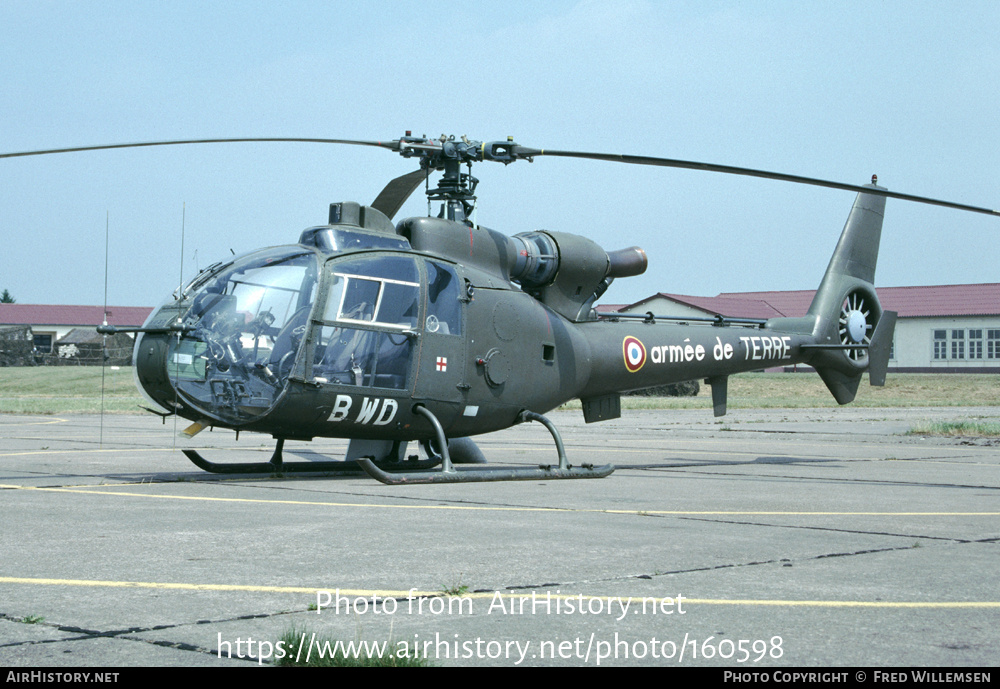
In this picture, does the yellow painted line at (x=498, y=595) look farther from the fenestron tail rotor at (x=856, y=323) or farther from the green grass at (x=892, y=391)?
the green grass at (x=892, y=391)

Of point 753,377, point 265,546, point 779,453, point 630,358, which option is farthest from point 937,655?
point 753,377

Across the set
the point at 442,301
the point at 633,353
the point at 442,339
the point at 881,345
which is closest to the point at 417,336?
the point at 442,339

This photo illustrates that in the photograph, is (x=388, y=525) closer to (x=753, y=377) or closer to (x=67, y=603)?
(x=67, y=603)

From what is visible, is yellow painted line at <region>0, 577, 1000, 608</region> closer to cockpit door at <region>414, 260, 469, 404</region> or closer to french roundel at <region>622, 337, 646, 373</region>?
cockpit door at <region>414, 260, 469, 404</region>

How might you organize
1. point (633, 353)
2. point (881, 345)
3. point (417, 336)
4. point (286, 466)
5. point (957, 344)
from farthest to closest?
point (957, 344), point (881, 345), point (633, 353), point (286, 466), point (417, 336)

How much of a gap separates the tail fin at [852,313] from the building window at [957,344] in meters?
57.3

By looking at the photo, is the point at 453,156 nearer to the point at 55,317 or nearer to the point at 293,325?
the point at 293,325

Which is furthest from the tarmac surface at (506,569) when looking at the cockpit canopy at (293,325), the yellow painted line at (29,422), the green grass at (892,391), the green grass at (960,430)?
the green grass at (892,391)

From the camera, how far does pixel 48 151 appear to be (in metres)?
9.91

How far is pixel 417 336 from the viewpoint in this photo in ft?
39.1

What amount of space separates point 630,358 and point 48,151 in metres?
8.15

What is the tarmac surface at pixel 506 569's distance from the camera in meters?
4.31

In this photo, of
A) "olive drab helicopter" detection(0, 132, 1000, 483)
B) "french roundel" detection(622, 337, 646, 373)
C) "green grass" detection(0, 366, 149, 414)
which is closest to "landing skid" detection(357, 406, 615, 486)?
"olive drab helicopter" detection(0, 132, 1000, 483)

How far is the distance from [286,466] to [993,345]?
66.5m
